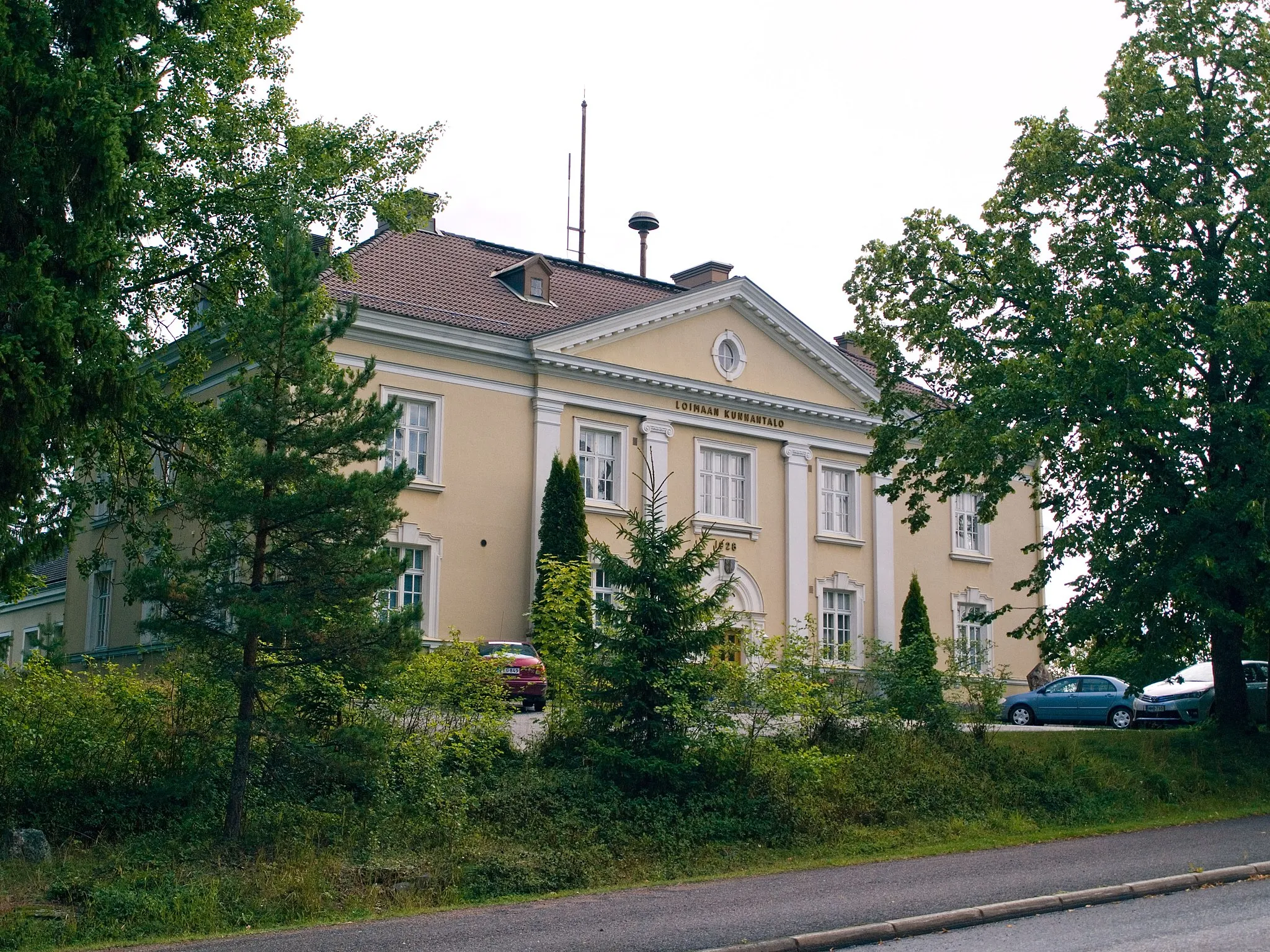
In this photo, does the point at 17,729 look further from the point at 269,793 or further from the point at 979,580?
the point at 979,580

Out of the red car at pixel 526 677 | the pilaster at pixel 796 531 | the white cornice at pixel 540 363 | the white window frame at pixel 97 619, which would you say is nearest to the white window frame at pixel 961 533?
the white cornice at pixel 540 363

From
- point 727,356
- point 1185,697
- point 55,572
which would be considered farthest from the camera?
point 55,572

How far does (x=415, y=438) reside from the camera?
102ft

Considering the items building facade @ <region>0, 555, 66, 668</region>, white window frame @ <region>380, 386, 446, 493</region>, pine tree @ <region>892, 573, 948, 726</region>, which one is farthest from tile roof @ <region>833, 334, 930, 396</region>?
building facade @ <region>0, 555, 66, 668</region>

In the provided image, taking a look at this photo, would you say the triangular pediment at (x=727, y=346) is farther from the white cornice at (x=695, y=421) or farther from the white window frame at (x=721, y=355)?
the white cornice at (x=695, y=421)

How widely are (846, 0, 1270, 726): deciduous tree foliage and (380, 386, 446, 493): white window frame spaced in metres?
11.2

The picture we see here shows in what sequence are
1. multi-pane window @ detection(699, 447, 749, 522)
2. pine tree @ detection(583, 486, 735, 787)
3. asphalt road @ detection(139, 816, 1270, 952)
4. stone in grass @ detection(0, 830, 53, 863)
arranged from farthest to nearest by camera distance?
1. multi-pane window @ detection(699, 447, 749, 522)
2. pine tree @ detection(583, 486, 735, 787)
3. stone in grass @ detection(0, 830, 53, 863)
4. asphalt road @ detection(139, 816, 1270, 952)

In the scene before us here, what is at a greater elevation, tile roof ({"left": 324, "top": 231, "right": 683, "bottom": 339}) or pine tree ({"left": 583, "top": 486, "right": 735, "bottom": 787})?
tile roof ({"left": 324, "top": 231, "right": 683, "bottom": 339})

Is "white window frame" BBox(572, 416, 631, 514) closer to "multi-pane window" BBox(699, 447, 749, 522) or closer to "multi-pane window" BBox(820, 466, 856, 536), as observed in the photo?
"multi-pane window" BBox(699, 447, 749, 522)

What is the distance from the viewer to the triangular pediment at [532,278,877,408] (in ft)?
111

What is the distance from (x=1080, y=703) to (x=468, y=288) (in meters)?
17.6

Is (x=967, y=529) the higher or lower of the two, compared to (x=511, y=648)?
higher

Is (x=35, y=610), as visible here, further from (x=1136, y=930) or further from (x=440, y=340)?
(x=1136, y=930)

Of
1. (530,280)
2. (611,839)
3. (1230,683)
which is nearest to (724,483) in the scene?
(530,280)
